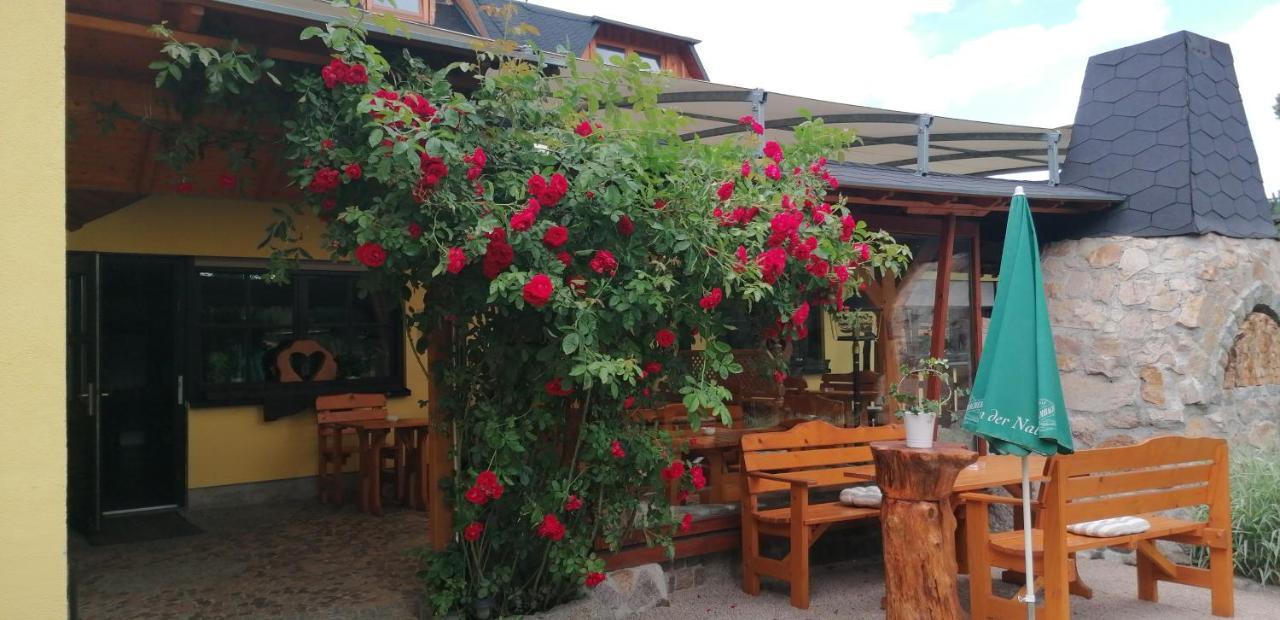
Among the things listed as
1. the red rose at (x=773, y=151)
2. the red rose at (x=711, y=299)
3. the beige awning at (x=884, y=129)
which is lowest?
the red rose at (x=711, y=299)

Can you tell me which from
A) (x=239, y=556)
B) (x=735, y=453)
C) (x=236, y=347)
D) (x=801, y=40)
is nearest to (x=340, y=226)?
(x=239, y=556)

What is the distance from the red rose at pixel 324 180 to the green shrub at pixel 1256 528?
5.49m

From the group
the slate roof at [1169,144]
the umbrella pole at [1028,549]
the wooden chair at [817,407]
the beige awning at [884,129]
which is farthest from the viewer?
the wooden chair at [817,407]

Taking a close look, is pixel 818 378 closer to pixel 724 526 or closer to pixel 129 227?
pixel 724 526

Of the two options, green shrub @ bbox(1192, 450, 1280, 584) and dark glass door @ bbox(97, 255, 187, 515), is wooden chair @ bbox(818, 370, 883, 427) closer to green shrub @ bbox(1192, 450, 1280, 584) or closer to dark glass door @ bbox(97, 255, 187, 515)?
green shrub @ bbox(1192, 450, 1280, 584)

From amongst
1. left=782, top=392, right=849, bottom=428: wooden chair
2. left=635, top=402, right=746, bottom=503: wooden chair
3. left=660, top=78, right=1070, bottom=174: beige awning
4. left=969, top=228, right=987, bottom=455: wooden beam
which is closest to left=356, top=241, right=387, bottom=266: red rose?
left=635, top=402, right=746, bottom=503: wooden chair

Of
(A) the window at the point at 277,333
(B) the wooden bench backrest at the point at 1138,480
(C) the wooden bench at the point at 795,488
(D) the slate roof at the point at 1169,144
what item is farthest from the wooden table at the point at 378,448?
(D) the slate roof at the point at 1169,144

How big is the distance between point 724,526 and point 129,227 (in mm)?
Answer: 4634

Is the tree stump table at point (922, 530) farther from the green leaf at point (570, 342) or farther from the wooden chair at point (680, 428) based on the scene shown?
the green leaf at point (570, 342)

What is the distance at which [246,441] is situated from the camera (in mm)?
7008

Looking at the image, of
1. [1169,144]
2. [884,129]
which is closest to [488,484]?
[884,129]

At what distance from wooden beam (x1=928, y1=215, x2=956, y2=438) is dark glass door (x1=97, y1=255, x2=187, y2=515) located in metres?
5.56

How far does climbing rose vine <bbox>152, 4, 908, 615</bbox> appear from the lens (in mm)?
3354

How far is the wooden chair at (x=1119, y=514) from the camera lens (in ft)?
13.4
